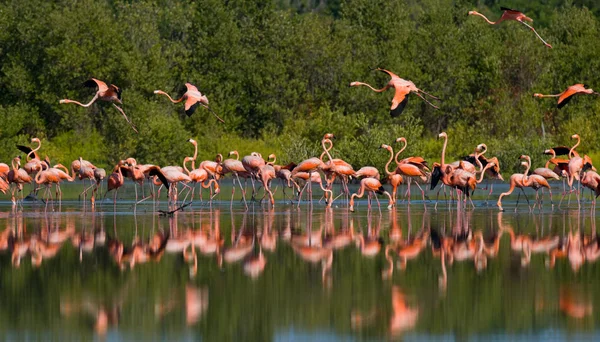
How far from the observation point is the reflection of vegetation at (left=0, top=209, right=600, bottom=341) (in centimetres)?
874

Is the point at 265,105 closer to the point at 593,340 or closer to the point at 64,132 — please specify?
the point at 64,132

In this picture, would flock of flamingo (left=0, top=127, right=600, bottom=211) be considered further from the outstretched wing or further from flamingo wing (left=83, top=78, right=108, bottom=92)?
the outstretched wing

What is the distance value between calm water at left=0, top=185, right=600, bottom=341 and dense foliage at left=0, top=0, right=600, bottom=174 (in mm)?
19805

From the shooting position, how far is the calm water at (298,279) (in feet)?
28.6

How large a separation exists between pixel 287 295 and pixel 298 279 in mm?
1036

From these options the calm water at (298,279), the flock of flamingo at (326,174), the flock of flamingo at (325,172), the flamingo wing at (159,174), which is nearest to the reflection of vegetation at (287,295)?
the calm water at (298,279)

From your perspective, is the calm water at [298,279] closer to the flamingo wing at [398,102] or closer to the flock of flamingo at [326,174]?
the flamingo wing at [398,102]

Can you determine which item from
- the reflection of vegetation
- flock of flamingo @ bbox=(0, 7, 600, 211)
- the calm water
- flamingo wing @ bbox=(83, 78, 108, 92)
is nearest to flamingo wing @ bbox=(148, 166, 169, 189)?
flock of flamingo @ bbox=(0, 7, 600, 211)

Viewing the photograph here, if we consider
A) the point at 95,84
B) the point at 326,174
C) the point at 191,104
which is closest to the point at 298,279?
the point at 95,84

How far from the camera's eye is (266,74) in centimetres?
4781

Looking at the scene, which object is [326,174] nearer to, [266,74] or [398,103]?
[398,103]

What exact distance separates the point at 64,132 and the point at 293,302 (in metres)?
34.0

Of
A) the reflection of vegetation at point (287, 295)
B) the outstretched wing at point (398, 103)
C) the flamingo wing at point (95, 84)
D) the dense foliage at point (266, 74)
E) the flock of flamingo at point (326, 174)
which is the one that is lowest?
the reflection of vegetation at point (287, 295)

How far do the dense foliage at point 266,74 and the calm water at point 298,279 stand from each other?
65.0 feet
